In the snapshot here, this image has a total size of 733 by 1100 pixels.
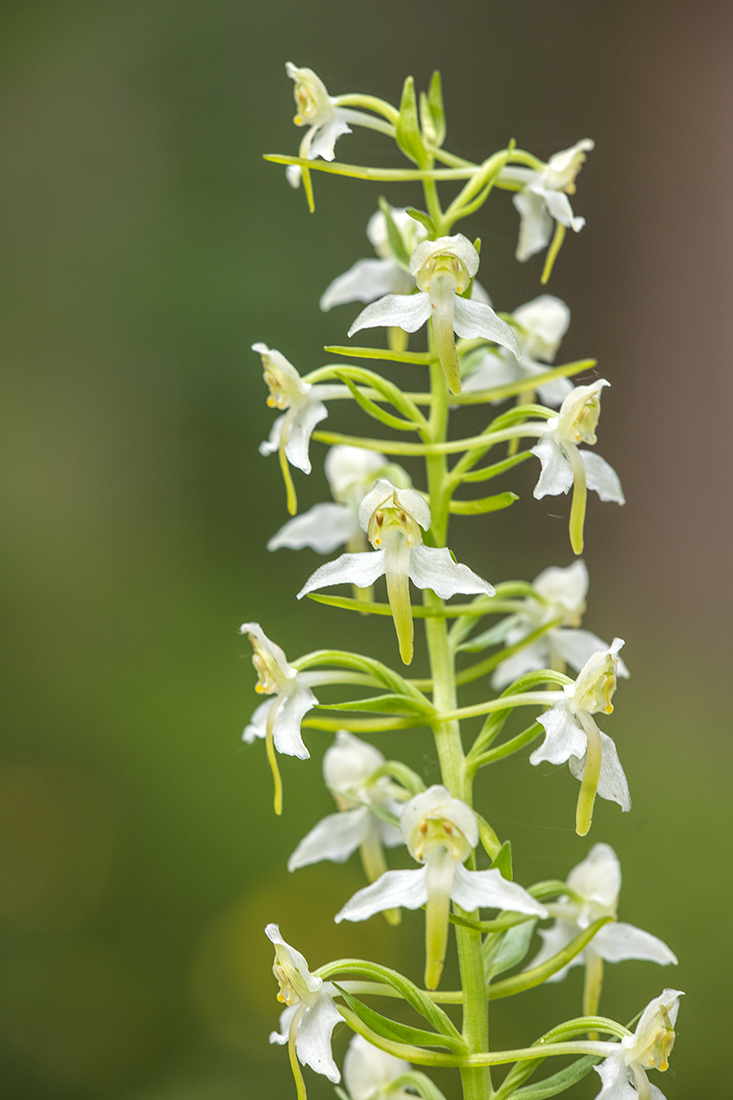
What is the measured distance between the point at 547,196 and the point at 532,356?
0.28 meters

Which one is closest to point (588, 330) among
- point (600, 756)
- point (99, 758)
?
point (99, 758)

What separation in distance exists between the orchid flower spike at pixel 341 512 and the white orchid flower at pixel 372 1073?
734 millimetres

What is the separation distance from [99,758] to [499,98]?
3063 millimetres

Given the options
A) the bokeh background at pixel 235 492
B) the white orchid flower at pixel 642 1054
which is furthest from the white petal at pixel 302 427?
the bokeh background at pixel 235 492

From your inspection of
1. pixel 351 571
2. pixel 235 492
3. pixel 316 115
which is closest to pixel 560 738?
pixel 351 571

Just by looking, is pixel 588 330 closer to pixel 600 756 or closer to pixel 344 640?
pixel 344 640

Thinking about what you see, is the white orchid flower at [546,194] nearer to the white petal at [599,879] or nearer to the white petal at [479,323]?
the white petal at [479,323]

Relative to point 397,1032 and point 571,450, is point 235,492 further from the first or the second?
point 397,1032

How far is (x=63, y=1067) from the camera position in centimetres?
316

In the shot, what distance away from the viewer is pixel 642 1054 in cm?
105

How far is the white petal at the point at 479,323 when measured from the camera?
1.10 metres

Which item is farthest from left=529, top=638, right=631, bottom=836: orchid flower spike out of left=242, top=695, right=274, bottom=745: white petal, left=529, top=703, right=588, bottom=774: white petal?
left=242, top=695, right=274, bottom=745: white petal

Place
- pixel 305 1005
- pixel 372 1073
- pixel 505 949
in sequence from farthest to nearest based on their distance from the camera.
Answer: pixel 372 1073, pixel 505 949, pixel 305 1005

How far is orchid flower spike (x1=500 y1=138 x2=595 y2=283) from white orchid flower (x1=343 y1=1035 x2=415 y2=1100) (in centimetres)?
109
